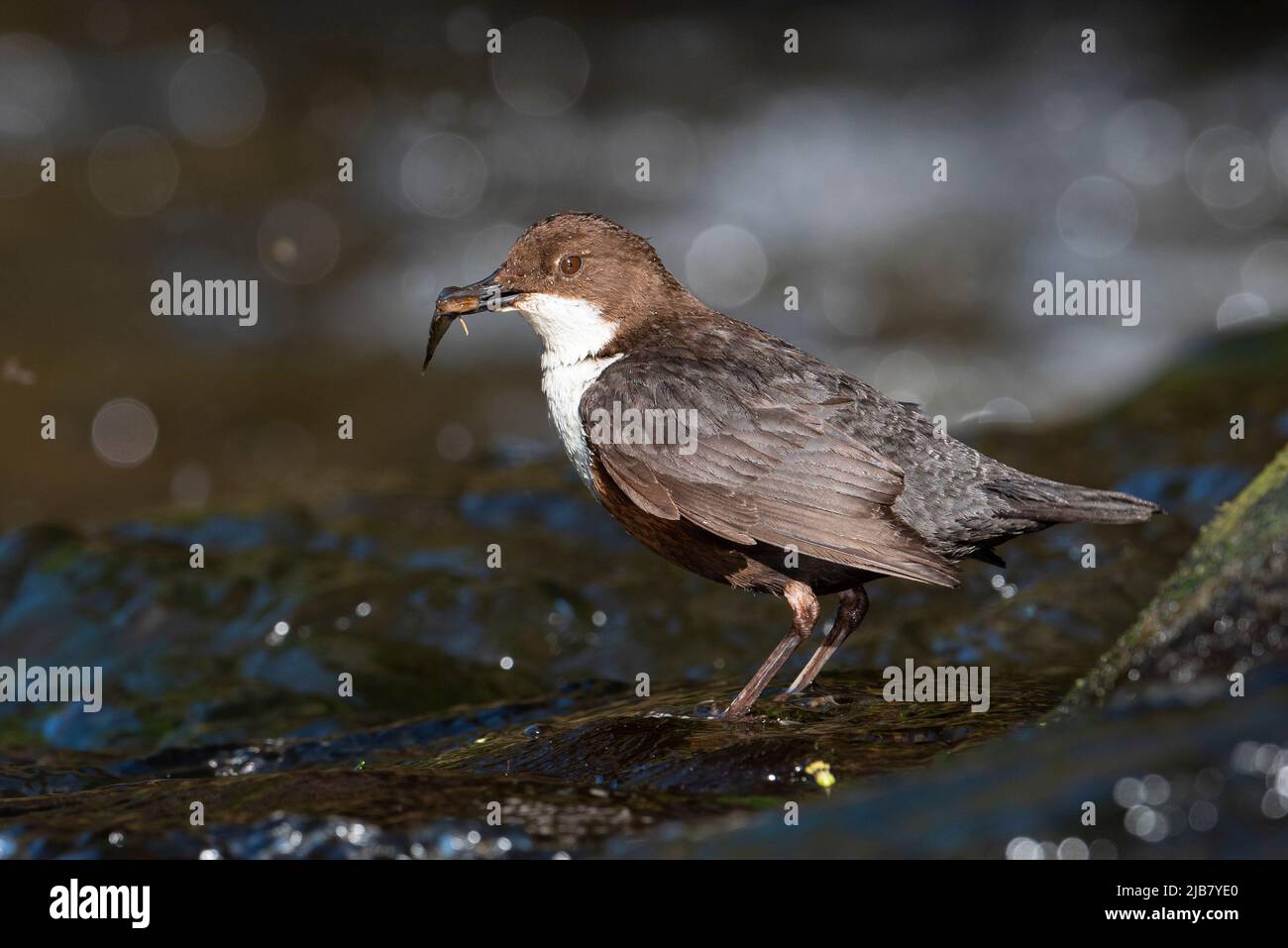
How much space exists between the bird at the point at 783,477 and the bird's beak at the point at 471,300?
18mm

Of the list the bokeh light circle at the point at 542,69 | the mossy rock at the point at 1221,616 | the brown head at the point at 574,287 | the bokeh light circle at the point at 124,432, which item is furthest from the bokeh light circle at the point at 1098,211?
the mossy rock at the point at 1221,616

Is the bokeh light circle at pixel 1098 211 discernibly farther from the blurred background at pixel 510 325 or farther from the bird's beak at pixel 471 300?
the bird's beak at pixel 471 300

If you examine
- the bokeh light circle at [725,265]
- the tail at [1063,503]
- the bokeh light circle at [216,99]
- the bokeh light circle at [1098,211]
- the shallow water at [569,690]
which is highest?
the bokeh light circle at [216,99]

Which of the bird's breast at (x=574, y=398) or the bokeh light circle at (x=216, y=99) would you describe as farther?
the bokeh light circle at (x=216, y=99)

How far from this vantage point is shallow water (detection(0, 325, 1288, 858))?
3.44 m

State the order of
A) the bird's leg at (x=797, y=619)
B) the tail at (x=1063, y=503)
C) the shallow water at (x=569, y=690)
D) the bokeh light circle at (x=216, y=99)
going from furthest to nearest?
the bokeh light circle at (x=216, y=99), the bird's leg at (x=797, y=619), the tail at (x=1063, y=503), the shallow water at (x=569, y=690)

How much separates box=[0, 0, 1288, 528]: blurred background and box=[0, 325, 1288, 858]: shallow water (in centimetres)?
289

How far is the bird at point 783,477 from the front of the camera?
4.97m

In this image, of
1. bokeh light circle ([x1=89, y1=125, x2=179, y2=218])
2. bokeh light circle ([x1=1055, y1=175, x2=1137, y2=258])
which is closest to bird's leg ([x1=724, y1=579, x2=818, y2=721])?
bokeh light circle ([x1=1055, y1=175, x2=1137, y2=258])

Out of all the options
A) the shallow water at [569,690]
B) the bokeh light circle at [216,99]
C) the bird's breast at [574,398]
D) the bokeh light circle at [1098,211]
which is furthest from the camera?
the bokeh light circle at [216,99]

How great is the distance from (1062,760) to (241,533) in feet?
17.6

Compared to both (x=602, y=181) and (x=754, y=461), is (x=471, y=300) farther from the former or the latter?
(x=602, y=181)

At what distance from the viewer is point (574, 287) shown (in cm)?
570

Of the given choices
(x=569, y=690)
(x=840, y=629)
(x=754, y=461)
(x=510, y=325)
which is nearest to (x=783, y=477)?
(x=754, y=461)
